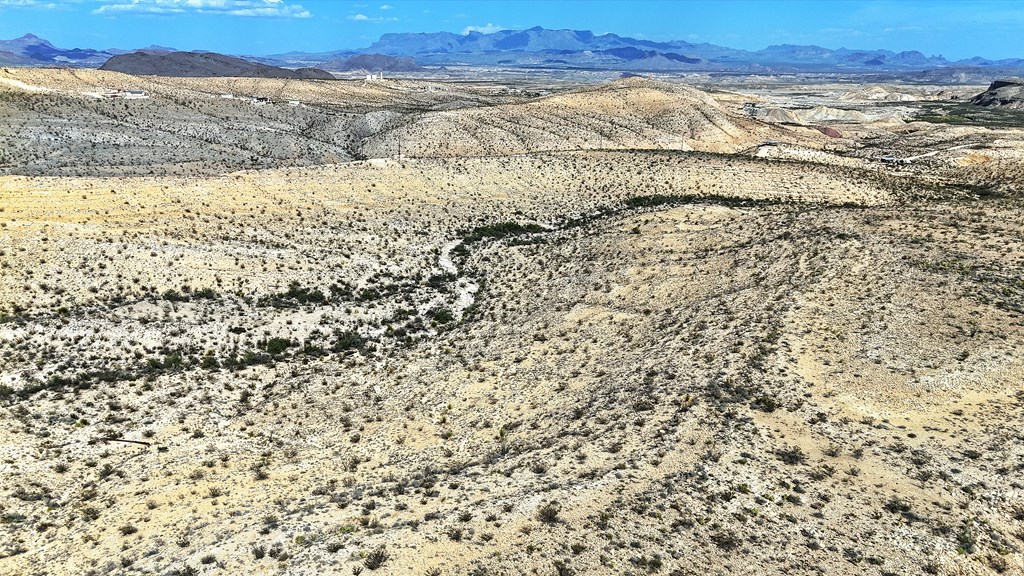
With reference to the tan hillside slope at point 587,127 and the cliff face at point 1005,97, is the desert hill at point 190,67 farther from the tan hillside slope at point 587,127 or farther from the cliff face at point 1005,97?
the cliff face at point 1005,97

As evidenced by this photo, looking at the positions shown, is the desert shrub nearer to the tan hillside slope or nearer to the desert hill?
the tan hillside slope

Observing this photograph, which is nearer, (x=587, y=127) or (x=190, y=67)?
(x=587, y=127)

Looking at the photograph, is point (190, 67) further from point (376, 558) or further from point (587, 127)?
point (376, 558)

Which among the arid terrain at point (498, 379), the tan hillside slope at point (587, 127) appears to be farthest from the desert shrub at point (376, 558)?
the tan hillside slope at point (587, 127)

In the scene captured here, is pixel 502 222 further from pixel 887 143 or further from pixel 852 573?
pixel 887 143

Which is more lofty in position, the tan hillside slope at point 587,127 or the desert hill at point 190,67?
the desert hill at point 190,67

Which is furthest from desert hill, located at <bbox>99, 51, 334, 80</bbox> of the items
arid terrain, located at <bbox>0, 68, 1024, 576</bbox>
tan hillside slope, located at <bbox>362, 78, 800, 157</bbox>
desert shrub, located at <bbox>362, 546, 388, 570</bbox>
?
desert shrub, located at <bbox>362, 546, 388, 570</bbox>

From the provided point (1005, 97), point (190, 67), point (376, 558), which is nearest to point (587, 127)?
point (376, 558)
